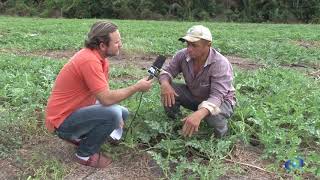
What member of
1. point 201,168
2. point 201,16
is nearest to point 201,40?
point 201,168

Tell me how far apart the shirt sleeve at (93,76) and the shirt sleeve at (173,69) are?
776 mm

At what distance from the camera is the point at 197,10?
1017 inches

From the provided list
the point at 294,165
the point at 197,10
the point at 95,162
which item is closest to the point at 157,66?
the point at 95,162

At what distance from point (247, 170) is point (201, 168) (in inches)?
17.6

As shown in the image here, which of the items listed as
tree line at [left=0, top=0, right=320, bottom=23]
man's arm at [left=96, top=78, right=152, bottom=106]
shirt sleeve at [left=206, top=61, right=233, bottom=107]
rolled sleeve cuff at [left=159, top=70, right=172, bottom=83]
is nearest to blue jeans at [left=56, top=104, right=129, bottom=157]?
man's arm at [left=96, top=78, right=152, bottom=106]

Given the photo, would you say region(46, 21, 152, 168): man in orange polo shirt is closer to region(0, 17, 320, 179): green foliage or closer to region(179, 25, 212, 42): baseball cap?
region(0, 17, 320, 179): green foliage

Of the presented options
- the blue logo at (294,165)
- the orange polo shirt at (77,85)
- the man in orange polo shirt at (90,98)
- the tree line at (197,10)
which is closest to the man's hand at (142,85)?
the man in orange polo shirt at (90,98)

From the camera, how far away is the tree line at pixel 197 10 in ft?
82.0

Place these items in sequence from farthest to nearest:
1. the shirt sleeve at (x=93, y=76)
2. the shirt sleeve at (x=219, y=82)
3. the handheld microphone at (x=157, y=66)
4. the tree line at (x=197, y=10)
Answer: the tree line at (x=197, y=10)
the handheld microphone at (x=157, y=66)
the shirt sleeve at (x=219, y=82)
the shirt sleeve at (x=93, y=76)

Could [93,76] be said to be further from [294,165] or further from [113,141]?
[294,165]

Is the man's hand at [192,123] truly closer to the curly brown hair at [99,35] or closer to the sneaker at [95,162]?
the sneaker at [95,162]

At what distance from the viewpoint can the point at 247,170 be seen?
4.36 metres

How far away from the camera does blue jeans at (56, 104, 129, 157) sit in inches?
165

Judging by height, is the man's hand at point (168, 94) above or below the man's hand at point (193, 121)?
above
